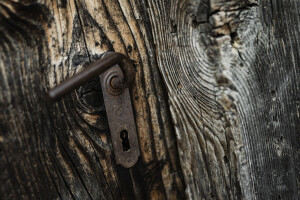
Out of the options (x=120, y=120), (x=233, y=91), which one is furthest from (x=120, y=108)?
(x=233, y=91)

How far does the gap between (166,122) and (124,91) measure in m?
0.14

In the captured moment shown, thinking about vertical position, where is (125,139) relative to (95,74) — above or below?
below

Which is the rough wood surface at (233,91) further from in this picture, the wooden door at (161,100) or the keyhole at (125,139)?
the keyhole at (125,139)

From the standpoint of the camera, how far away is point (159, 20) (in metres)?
0.77

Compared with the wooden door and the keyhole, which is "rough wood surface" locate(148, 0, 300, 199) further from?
the keyhole

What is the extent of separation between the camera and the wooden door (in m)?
0.68

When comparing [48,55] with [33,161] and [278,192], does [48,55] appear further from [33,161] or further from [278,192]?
[278,192]

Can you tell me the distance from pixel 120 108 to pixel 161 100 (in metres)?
0.11

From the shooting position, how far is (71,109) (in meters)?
0.73

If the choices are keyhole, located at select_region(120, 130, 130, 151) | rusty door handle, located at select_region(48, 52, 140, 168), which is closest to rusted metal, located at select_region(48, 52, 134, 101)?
rusty door handle, located at select_region(48, 52, 140, 168)

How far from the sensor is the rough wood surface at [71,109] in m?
0.66

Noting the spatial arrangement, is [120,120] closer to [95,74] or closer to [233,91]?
[95,74]

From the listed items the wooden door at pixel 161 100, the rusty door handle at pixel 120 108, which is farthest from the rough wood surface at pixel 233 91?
the rusty door handle at pixel 120 108

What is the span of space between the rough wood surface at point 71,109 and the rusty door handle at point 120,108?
0.06 ft
